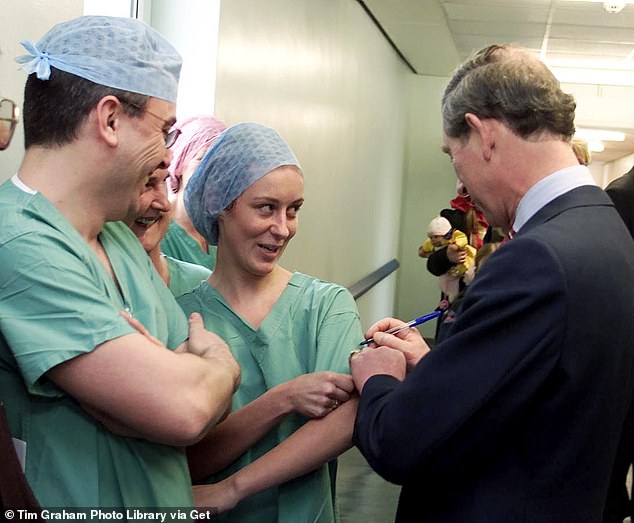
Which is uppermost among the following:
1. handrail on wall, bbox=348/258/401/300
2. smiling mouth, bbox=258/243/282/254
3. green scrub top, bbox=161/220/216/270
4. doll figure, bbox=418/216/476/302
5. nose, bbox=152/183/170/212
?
nose, bbox=152/183/170/212

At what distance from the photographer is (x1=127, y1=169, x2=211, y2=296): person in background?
2105mm

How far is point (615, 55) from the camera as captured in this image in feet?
30.9

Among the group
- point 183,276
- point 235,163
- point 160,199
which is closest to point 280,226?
point 235,163

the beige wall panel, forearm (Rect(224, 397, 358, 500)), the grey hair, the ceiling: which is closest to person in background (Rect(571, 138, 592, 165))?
the grey hair

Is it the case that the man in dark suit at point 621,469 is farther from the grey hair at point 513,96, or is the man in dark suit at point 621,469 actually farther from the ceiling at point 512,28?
the ceiling at point 512,28

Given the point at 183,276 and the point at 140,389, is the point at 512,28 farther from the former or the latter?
the point at 140,389

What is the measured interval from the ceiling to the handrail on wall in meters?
2.32

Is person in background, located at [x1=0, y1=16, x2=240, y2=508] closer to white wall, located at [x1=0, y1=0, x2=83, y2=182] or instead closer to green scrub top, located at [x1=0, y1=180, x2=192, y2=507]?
green scrub top, located at [x1=0, y1=180, x2=192, y2=507]

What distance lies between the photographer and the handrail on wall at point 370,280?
754cm

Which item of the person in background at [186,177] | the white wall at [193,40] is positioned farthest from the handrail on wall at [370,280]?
the person in background at [186,177]

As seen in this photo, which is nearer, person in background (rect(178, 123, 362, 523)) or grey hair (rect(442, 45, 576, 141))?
grey hair (rect(442, 45, 576, 141))

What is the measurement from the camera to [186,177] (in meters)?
2.83

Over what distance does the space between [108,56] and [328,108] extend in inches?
190

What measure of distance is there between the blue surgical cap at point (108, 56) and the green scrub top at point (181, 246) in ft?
4.23
